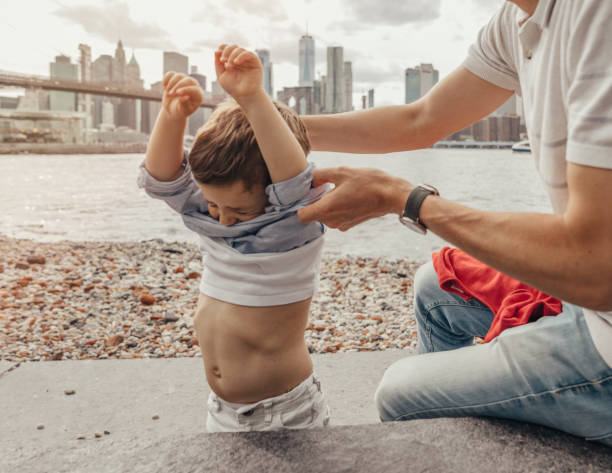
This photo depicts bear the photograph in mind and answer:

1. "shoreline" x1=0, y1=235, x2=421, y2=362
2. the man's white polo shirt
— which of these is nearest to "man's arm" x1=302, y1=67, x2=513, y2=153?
the man's white polo shirt

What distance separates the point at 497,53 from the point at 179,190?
0.95 meters

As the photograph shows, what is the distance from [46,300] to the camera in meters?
3.53

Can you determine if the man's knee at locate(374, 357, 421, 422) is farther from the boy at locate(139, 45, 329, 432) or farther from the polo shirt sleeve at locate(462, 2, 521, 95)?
the polo shirt sleeve at locate(462, 2, 521, 95)

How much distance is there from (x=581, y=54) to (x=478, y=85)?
0.72 meters

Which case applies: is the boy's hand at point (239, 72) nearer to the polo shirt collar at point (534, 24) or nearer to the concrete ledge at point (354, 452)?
the polo shirt collar at point (534, 24)

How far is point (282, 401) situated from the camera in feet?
4.12

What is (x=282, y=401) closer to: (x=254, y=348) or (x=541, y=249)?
(x=254, y=348)

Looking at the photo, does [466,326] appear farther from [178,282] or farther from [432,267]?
[178,282]

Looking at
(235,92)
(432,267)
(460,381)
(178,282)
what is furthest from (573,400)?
(178,282)

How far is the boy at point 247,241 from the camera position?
44.1 inches

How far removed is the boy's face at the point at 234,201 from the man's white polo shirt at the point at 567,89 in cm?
59

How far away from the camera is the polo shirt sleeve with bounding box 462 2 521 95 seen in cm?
140

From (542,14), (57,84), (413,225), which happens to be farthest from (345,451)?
(57,84)

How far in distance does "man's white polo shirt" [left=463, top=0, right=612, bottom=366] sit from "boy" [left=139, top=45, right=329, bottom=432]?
49 cm
